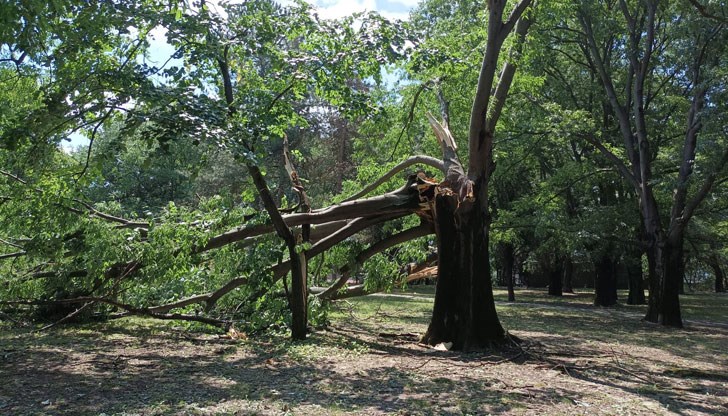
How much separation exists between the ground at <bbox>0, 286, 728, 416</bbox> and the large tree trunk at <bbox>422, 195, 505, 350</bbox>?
0.35m

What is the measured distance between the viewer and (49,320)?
372 inches

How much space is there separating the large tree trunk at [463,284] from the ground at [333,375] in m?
0.35

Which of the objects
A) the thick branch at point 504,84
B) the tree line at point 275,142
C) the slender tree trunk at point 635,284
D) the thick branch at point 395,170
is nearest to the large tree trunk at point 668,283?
the tree line at point 275,142

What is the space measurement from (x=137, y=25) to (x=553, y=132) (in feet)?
37.5

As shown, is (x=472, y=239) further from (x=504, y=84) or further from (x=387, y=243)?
(x=504, y=84)

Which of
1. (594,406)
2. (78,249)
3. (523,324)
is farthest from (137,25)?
(523,324)

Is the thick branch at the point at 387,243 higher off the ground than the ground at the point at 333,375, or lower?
higher

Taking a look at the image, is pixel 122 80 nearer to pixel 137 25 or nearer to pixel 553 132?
pixel 137 25

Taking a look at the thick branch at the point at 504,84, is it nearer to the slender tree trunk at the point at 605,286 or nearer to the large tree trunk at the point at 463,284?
the large tree trunk at the point at 463,284

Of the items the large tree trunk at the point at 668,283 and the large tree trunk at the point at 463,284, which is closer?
the large tree trunk at the point at 463,284

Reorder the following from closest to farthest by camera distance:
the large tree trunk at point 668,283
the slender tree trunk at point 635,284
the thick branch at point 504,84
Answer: the thick branch at point 504,84
the large tree trunk at point 668,283
the slender tree trunk at point 635,284

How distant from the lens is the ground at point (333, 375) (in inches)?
192

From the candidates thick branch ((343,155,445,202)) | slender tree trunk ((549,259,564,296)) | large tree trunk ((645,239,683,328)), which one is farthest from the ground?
slender tree trunk ((549,259,564,296))

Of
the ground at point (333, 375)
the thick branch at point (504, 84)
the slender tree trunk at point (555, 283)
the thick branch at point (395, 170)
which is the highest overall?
the thick branch at point (504, 84)
